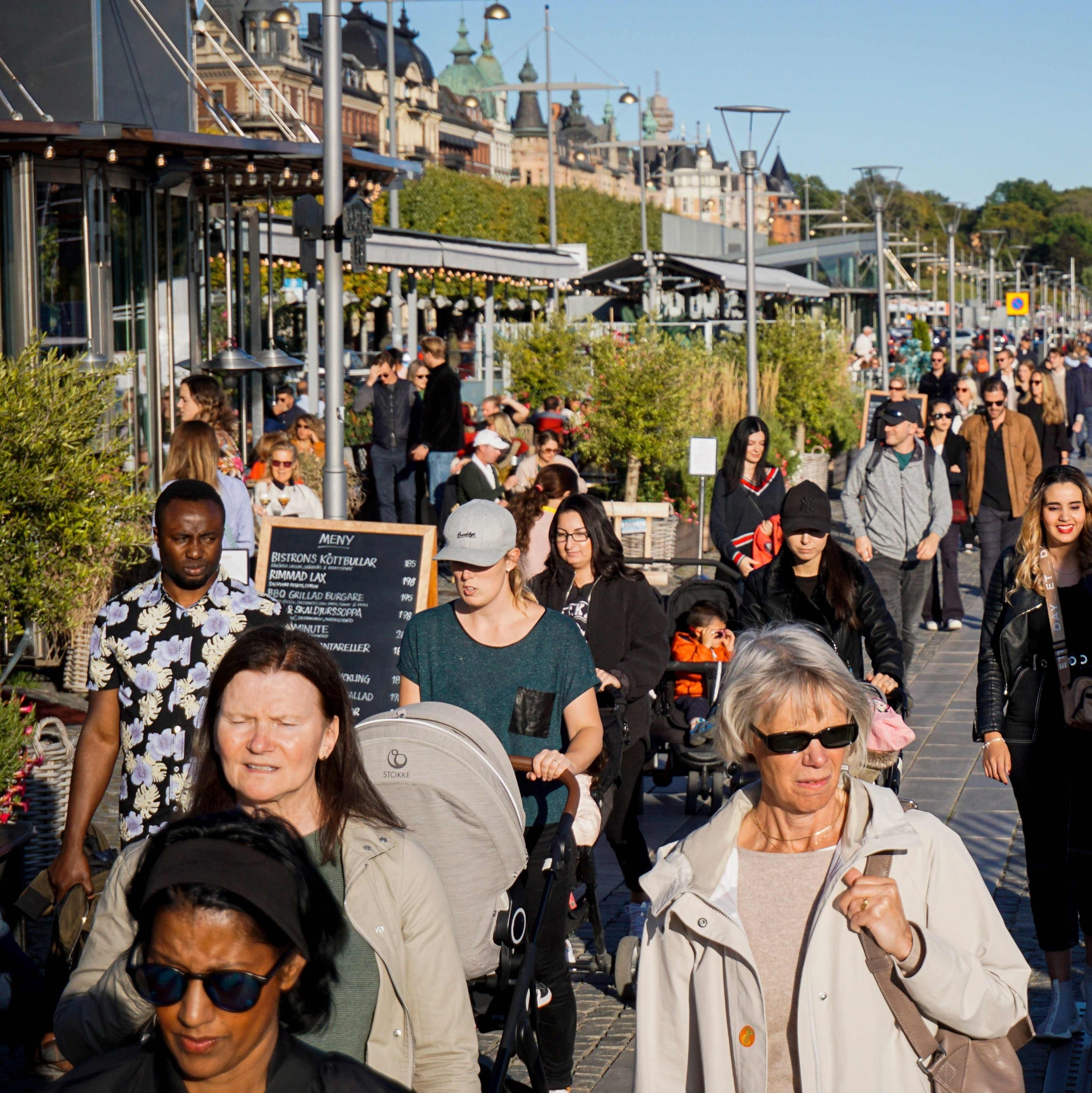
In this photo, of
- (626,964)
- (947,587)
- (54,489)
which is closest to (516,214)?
(947,587)

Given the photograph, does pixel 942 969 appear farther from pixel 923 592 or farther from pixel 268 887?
pixel 923 592

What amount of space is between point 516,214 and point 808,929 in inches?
2266

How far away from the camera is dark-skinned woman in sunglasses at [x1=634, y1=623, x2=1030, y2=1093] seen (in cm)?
278

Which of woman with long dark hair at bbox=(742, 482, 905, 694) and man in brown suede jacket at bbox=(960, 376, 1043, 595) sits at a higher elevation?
man in brown suede jacket at bbox=(960, 376, 1043, 595)

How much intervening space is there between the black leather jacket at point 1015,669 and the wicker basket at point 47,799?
3.60 metres

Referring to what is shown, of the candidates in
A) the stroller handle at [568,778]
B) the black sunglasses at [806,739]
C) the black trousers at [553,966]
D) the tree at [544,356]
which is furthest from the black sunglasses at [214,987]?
→ the tree at [544,356]

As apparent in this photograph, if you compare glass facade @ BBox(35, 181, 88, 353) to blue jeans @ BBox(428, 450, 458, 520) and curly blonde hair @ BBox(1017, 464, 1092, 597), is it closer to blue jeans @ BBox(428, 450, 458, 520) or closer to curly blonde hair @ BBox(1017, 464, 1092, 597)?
blue jeans @ BBox(428, 450, 458, 520)

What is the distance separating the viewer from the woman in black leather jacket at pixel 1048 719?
5.29m

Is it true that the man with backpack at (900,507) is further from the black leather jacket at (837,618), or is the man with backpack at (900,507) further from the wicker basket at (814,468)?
the wicker basket at (814,468)

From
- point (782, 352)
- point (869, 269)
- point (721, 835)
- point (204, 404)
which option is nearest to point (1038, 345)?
point (869, 269)

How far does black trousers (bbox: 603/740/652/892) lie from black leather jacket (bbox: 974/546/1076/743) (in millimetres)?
1335

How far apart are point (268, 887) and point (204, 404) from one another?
686 cm

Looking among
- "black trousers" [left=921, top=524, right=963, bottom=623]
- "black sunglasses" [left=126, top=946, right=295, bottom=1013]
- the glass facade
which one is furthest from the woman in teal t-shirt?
"black trousers" [left=921, top=524, right=963, bottom=623]

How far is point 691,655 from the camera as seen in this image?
7.93 metres
